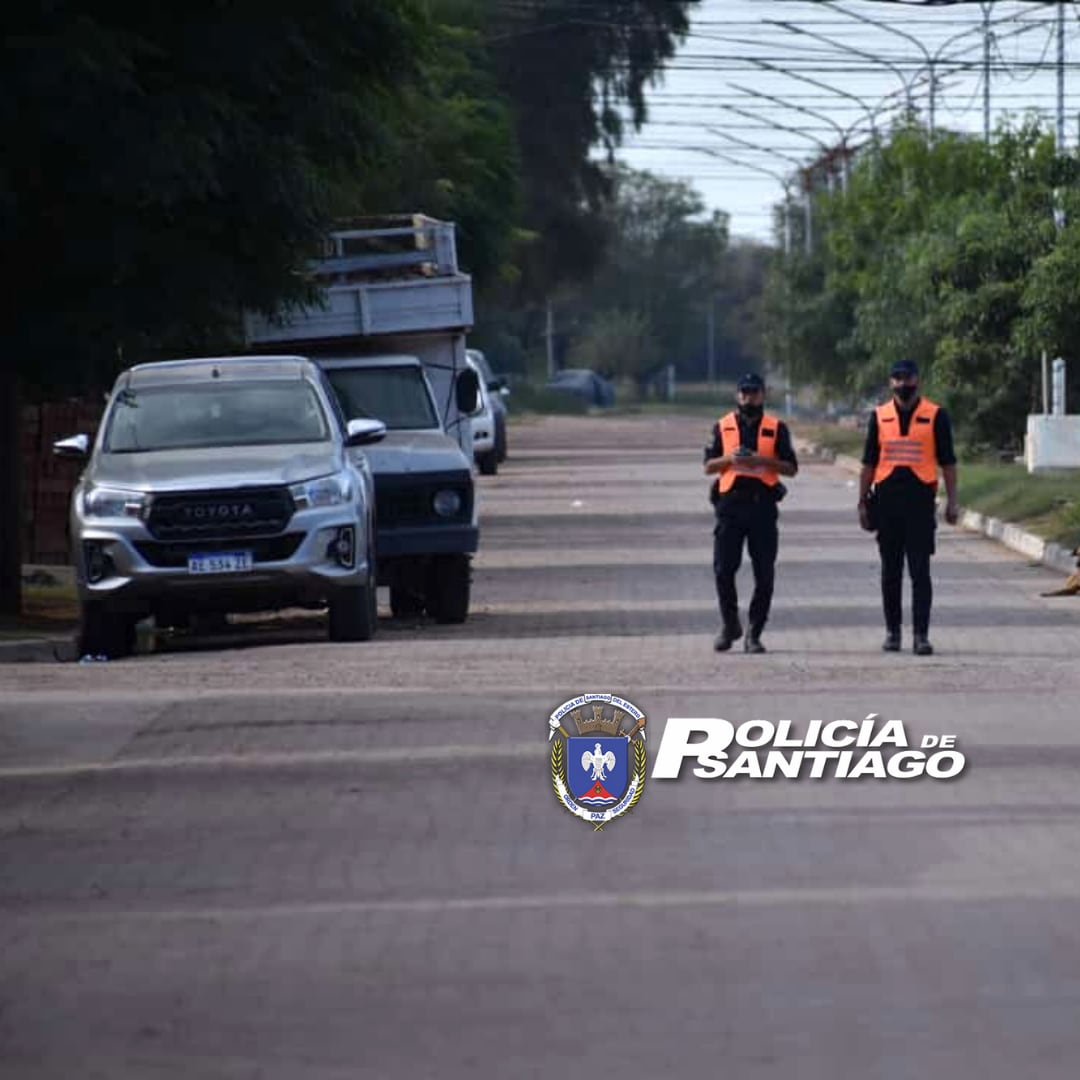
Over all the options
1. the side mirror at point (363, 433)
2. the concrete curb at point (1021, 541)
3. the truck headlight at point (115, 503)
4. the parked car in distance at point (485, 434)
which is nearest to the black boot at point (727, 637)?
the side mirror at point (363, 433)

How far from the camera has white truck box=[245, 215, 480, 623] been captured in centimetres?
2105

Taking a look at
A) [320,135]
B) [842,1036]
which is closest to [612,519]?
[320,135]

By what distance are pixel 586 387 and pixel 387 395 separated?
93.5 meters

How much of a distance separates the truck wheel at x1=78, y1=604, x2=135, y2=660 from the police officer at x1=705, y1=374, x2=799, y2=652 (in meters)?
4.14

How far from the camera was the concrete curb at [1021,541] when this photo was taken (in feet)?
85.8

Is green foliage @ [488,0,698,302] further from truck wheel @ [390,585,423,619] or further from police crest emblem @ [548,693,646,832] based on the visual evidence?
police crest emblem @ [548,693,646,832]

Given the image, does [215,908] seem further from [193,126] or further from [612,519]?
[612,519]

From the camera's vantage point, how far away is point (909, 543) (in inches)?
685

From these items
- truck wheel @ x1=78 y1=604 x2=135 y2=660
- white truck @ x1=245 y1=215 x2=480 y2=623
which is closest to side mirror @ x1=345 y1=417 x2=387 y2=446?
white truck @ x1=245 y1=215 x2=480 y2=623

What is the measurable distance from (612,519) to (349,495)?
17.1 metres

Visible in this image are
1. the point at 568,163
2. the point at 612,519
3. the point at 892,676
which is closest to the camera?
the point at 892,676

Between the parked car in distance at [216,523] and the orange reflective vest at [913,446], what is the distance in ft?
12.2

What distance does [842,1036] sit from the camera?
23.8ft

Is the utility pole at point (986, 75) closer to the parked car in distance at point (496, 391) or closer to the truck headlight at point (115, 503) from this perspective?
the parked car in distance at point (496, 391)
